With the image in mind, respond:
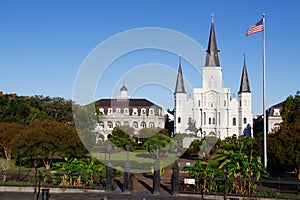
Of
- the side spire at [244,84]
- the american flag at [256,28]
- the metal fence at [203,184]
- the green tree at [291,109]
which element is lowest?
the metal fence at [203,184]

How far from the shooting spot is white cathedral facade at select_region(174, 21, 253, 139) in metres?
68.0

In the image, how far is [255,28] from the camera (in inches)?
933

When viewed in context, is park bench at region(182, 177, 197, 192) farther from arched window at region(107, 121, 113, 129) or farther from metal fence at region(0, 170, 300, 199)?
arched window at region(107, 121, 113, 129)

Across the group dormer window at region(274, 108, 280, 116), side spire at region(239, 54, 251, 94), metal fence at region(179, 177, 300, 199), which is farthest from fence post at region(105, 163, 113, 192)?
dormer window at region(274, 108, 280, 116)

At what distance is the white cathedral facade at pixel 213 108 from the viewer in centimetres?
6800

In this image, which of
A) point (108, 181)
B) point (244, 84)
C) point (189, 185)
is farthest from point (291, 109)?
point (108, 181)

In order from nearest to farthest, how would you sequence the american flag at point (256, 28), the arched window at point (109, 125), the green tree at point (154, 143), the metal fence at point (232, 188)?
the metal fence at point (232, 188) < the american flag at point (256, 28) < the green tree at point (154, 143) < the arched window at point (109, 125)

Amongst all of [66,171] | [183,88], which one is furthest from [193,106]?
[66,171]

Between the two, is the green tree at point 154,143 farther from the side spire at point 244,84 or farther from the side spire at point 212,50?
the side spire at point 244,84

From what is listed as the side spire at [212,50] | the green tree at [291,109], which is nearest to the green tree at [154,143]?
the green tree at [291,109]

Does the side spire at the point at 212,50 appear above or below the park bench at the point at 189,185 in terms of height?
above

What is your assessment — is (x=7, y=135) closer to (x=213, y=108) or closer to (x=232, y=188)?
(x=232, y=188)

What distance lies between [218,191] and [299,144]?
725 cm

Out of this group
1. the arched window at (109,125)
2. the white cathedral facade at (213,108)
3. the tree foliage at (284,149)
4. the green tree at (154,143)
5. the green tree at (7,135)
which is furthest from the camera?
the arched window at (109,125)
